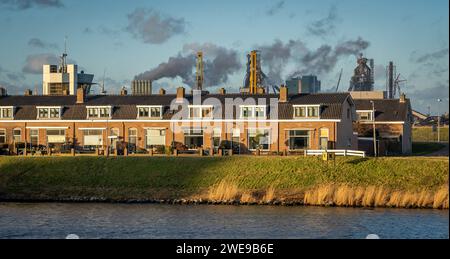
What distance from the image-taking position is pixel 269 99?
85.8 meters

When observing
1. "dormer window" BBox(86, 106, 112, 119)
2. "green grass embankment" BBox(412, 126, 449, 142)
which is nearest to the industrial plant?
"dormer window" BBox(86, 106, 112, 119)

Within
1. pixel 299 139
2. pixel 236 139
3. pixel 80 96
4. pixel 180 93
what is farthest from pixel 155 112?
pixel 299 139

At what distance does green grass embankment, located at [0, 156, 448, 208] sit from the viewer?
2242 inches

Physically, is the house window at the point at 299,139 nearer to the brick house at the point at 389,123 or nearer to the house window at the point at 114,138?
the brick house at the point at 389,123

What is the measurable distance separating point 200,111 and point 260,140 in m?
8.13

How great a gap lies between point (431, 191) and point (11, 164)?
128 ft

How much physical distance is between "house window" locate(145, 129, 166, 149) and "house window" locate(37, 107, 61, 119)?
1106 centimetres

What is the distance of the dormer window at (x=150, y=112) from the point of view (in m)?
86.2

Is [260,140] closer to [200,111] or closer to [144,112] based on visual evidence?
[200,111]

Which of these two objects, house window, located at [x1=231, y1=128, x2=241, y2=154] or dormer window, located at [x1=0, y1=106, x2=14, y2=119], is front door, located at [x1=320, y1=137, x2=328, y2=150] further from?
dormer window, located at [x1=0, y1=106, x2=14, y2=119]

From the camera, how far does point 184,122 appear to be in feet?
279

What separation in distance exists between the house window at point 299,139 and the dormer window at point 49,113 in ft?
89.2
